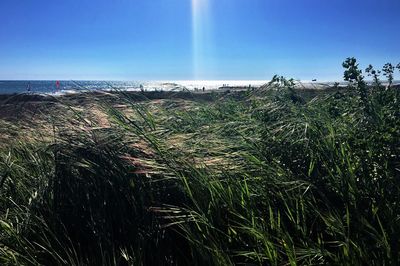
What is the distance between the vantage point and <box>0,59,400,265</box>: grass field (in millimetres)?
2259

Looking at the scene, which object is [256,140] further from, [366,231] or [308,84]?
[308,84]

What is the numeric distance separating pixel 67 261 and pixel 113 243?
12.2 inches

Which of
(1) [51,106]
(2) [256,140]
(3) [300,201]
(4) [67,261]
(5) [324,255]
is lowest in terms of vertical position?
(4) [67,261]

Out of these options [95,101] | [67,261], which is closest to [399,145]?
[67,261]

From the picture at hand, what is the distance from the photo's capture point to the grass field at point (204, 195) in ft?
7.41

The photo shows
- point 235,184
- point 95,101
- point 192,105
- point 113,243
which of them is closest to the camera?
point 113,243

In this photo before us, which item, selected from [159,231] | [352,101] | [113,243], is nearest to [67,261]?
[113,243]

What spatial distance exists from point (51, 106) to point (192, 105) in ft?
6.04

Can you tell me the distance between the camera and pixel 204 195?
2545 millimetres

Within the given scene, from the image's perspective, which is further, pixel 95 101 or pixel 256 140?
pixel 95 101

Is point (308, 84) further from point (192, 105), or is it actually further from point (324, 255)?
point (324, 255)

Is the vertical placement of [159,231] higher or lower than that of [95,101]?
lower

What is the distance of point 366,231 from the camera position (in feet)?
7.11

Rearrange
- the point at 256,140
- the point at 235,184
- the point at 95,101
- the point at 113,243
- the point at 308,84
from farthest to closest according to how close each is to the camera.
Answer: the point at 308,84 < the point at 95,101 < the point at 256,140 < the point at 235,184 < the point at 113,243
